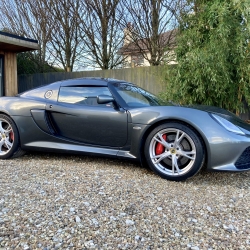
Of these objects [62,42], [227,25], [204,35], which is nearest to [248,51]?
[227,25]

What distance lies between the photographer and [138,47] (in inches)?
343

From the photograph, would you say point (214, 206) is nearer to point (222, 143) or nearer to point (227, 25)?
point (222, 143)

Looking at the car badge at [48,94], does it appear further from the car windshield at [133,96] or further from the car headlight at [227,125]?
the car headlight at [227,125]

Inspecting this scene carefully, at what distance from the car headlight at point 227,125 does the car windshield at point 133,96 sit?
80cm

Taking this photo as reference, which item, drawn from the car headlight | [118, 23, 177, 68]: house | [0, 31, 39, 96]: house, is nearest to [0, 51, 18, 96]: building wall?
[0, 31, 39, 96]: house

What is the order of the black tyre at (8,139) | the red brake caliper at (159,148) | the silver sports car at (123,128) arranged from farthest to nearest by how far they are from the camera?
1. the black tyre at (8,139)
2. the red brake caliper at (159,148)
3. the silver sports car at (123,128)

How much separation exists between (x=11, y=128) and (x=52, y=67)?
9.31 meters

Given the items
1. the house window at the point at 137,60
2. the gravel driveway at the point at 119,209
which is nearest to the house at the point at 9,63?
the house window at the point at 137,60

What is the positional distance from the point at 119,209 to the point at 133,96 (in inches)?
62.1

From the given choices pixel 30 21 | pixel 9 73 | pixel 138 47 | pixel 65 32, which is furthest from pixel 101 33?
pixel 30 21

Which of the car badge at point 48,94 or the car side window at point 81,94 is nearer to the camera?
the car side window at point 81,94

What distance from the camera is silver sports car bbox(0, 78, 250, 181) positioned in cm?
234

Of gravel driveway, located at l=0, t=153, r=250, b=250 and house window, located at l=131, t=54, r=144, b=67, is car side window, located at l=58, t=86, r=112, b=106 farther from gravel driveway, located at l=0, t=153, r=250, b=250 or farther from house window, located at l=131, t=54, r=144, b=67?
house window, located at l=131, t=54, r=144, b=67

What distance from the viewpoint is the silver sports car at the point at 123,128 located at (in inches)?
92.2
